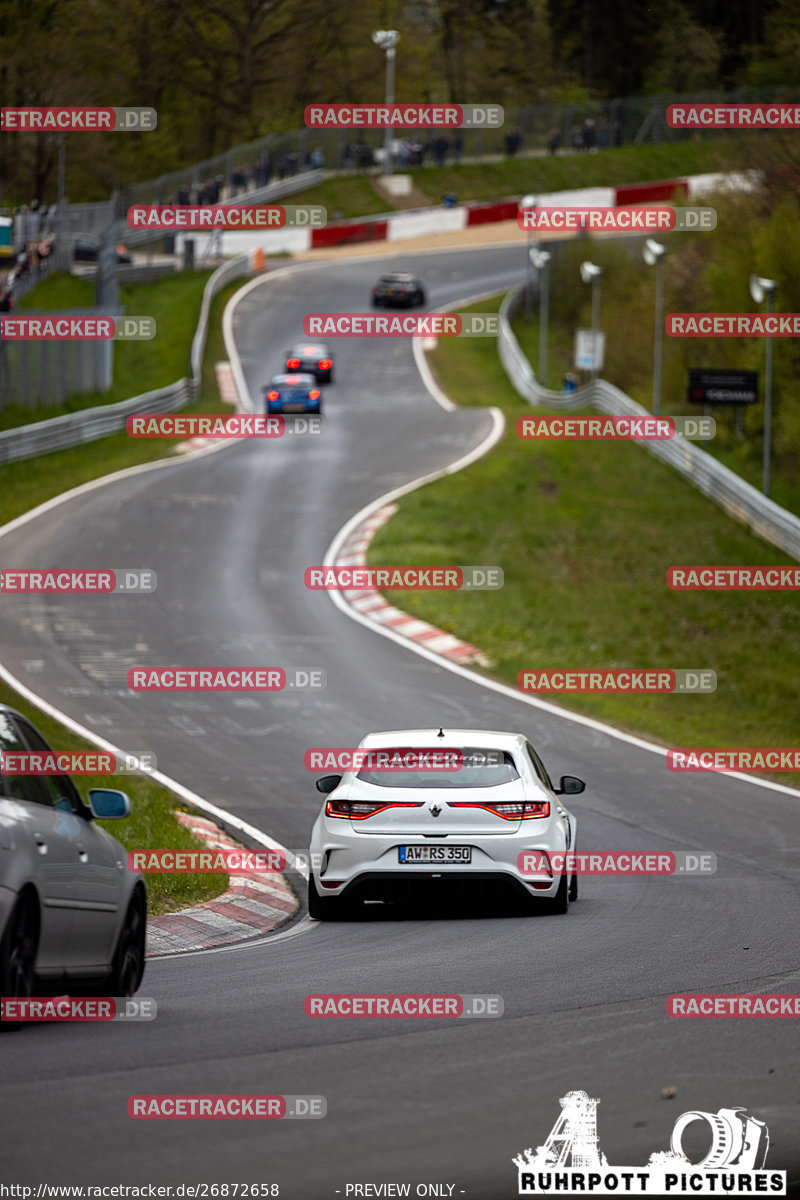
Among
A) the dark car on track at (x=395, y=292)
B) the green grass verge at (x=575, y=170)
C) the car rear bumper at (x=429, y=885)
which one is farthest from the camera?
the green grass verge at (x=575, y=170)

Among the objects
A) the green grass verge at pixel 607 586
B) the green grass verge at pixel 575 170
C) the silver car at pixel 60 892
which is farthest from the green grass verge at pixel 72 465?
the green grass verge at pixel 575 170

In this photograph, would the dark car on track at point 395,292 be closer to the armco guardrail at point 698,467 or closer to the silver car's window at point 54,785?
the armco guardrail at point 698,467

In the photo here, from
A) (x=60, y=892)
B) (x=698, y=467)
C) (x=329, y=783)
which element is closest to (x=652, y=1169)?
(x=60, y=892)

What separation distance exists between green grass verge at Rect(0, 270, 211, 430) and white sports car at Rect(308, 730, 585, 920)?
105 feet

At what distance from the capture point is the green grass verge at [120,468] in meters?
13.3

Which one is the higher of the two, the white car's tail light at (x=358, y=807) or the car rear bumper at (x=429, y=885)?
the white car's tail light at (x=358, y=807)

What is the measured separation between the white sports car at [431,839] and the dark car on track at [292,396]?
3770cm

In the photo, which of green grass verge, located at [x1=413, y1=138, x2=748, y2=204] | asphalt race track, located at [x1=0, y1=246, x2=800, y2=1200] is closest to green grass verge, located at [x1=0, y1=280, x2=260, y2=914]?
asphalt race track, located at [x1=0, y1=246, x2=800, y2=1200]

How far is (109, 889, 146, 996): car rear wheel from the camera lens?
8.45 meters

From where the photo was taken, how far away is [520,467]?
139ft

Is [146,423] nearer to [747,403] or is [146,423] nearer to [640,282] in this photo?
[747,403]

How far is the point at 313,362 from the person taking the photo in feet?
182

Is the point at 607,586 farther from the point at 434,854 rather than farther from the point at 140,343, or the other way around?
the point at 140,343

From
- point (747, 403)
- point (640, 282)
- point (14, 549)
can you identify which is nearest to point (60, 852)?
point (14, 549)
